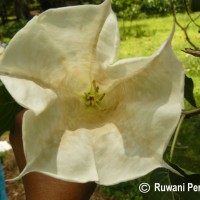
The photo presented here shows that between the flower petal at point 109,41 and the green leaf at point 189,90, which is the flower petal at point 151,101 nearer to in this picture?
the flower petal at point 109,41

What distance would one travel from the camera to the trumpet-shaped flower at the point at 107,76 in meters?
0.53

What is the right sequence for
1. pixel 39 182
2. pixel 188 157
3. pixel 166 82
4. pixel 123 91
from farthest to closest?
pixel 188 157 → pixel 39 182 → pixel 123 91 → pixel 166 82

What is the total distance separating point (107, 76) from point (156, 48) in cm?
502

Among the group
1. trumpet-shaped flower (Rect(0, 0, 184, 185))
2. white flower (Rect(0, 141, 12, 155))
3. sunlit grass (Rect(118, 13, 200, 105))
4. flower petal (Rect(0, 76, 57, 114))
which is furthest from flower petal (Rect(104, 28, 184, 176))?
sunlit grass (Rect(118, 13, 200, 105))

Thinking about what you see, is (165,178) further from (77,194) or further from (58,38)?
(58,38)

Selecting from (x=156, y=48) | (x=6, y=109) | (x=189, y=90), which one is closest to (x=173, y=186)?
(x=189, y=90)

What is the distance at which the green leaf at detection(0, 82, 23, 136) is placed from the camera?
2.57 feet

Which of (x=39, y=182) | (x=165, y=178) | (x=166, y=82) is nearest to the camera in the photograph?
(x=166, y=82)

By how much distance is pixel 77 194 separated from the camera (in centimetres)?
88

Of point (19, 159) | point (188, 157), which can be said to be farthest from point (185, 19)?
point (19, 159)

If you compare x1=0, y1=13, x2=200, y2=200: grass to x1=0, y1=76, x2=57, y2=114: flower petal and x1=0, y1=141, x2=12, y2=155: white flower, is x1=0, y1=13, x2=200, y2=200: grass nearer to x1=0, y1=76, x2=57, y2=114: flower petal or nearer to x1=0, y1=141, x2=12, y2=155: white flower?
x1=0, y1=76, x2=57, y2=114: flower petal

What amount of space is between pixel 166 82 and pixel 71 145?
155 millimetres

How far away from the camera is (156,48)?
5.57 m

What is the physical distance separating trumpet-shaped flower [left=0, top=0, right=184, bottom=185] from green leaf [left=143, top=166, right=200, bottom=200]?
206mm
